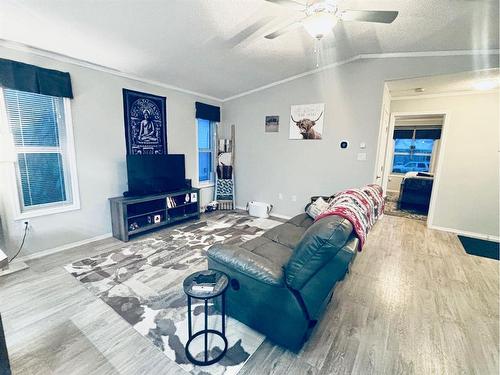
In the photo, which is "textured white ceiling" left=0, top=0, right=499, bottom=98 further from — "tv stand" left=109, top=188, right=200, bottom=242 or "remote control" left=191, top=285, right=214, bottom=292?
"remote control" left=191, top=285, right=214, bottom=292

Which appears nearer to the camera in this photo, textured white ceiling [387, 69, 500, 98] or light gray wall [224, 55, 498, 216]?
Result: textured white ceiling [387, 69, 500, 98]

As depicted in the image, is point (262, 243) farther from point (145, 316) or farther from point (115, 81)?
point (115, 81)

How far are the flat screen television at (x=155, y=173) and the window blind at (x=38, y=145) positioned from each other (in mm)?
772

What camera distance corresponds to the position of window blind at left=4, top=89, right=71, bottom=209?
257 cm

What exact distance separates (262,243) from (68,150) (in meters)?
2.71

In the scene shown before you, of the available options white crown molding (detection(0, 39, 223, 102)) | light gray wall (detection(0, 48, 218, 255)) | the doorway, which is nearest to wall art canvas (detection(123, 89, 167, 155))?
light gray wall (detection(0, 48, 218, 255))

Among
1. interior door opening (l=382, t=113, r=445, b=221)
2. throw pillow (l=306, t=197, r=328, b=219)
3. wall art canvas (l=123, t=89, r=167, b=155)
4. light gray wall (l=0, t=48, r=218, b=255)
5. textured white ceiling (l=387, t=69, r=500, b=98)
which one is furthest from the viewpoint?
interior door opening (l=382, t=113, r=445, b=221)

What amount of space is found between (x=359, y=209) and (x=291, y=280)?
0.73 m

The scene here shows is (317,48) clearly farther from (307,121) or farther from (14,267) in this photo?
(14,267)

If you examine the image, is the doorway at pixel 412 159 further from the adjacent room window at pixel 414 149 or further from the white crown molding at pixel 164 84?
the white crown molding at pixel 164 84

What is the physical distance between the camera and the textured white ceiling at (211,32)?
205 cm

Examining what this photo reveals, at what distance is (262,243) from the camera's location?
2.21m

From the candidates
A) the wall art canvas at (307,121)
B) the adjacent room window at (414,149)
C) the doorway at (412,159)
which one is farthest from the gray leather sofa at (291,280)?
the adjacent room window at (414,149)

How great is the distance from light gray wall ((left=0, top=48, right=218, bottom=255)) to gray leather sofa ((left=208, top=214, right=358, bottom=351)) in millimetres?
2371
